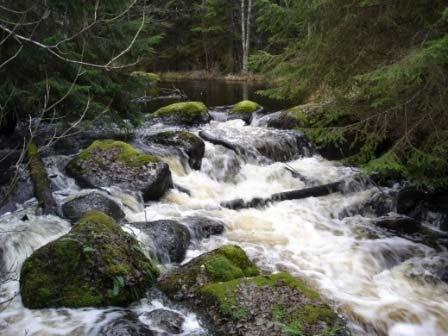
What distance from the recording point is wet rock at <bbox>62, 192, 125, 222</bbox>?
23.6ft

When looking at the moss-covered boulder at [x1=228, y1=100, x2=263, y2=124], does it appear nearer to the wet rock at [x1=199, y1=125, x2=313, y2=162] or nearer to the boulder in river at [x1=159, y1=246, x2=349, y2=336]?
the wet rock at [x1=199, y1=125, x2=313, y2=162]

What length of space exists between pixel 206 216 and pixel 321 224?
2.14m

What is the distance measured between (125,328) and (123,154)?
16.9ft

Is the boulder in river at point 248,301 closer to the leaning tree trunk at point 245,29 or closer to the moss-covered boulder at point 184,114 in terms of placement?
the moss-covered boulder at point 184,114

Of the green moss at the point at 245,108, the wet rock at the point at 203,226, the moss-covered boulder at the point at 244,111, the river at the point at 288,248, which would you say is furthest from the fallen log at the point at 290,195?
the green moss at the point at 245,108

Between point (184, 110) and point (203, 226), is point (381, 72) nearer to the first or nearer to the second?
point (203, 226)

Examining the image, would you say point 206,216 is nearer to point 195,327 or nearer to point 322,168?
point 195,327

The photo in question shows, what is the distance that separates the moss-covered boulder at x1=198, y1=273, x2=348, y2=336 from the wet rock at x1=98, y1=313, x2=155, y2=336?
27.4 inches

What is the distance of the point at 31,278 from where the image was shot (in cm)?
500

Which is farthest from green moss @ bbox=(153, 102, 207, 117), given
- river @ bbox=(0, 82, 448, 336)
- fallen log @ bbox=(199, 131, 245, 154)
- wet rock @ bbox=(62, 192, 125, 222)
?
wet rock @ bbox=(62, 192, 125, 222)

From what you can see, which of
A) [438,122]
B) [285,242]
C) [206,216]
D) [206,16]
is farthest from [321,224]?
[206,16]

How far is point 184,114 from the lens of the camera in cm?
1543

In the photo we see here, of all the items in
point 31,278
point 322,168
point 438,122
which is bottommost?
point 322,168

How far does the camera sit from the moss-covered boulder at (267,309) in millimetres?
4414
